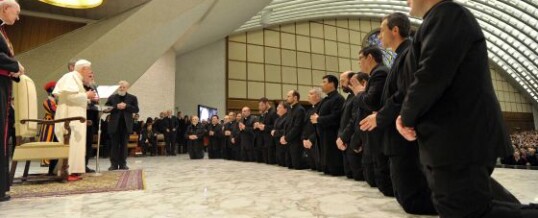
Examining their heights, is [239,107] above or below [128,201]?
above

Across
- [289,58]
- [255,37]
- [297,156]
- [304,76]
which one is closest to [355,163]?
[297,156]

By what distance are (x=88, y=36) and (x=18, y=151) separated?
5.66 metres

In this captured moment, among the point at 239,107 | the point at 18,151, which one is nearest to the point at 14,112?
the point at 18,151

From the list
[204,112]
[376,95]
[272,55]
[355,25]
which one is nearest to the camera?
[376,95]

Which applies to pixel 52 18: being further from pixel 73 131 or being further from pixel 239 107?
pixel 239 107

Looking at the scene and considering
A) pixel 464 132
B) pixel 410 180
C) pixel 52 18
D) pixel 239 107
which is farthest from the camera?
pixel 239 107

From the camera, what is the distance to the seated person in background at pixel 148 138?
10953mm

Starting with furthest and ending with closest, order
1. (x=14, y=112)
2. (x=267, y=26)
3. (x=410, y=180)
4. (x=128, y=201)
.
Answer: (x=267, y=26) < (x=14, y=112) < (x=128, y=201) < (x=410, y=180)

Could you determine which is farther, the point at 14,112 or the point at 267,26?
the point at 267,26

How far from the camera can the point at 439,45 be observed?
4.42 ft

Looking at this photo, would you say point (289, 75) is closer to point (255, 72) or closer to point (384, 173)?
point (255, 72)

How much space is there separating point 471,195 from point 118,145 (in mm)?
5500

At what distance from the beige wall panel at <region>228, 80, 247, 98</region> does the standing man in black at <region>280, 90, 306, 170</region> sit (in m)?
10.4

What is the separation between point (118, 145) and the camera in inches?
221
